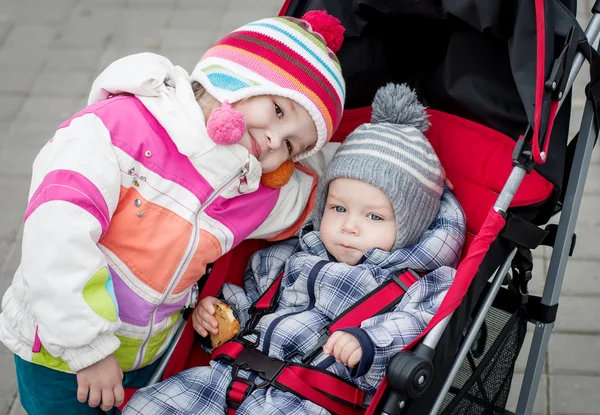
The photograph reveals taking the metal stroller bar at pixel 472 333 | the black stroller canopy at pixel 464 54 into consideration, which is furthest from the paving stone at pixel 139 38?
the metal stroller bar at pixel 472 333

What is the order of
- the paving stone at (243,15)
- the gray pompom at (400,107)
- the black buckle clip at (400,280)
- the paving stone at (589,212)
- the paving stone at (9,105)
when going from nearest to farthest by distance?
1. the black buckle clip at (400,280)
2. the gray pompom at (400,107)
3. the paving stone at (589,212)
4. the paving stone at (9,105)
5. the paving stone at (243,15)

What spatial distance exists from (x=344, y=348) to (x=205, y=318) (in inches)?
17.7

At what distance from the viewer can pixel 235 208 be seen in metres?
2.16

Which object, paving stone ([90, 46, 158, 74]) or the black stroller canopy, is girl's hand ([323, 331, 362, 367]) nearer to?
the black stroller canopy

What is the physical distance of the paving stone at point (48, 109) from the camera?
403 centimetres

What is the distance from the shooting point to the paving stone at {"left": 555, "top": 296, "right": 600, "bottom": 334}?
10.0ft

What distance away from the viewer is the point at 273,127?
2088 mm

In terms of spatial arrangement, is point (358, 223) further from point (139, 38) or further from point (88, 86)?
point (139, 38)

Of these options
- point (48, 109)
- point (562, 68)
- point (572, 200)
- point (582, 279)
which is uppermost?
point (562, 68)

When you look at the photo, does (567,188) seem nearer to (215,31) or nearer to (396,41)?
(396,41)

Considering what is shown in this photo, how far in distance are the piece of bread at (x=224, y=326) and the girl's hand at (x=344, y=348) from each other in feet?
1.12

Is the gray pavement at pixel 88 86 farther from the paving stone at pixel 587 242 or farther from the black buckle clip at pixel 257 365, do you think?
the black buckle clip at pixel 257 365

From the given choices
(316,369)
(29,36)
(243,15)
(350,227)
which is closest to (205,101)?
(350,227)

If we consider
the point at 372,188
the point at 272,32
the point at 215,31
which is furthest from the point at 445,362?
the point at 215,31
